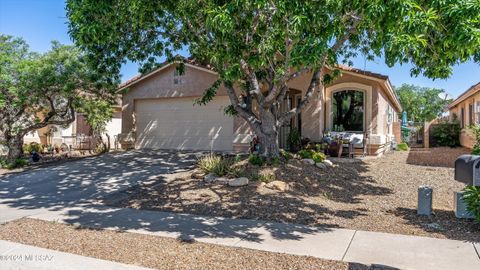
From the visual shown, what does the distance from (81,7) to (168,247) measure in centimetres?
602

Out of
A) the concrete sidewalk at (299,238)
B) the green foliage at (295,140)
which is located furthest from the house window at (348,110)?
the concrete sidewalk at (299,238)

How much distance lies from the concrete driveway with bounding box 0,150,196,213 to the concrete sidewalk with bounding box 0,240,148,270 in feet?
9.82

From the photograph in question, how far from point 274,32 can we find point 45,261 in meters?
5.71

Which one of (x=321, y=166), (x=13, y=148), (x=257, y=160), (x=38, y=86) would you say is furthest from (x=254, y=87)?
(x=13, y=148)

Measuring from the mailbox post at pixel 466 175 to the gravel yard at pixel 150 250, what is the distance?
116 inches

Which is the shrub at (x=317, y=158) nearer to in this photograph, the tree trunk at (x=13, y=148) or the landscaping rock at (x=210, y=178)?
the landscaping rock at (x=210, y=178)

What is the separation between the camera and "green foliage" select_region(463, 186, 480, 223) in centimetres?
611

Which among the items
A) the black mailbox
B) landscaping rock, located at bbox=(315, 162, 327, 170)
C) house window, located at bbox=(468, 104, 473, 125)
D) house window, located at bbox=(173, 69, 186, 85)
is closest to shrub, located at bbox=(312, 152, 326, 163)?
landscaping rock, located at bbox=(315, 162, 327, 170)

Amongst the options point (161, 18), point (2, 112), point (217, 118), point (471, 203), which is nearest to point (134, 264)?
point (471, 203)

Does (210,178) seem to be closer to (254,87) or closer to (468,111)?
(254,87)

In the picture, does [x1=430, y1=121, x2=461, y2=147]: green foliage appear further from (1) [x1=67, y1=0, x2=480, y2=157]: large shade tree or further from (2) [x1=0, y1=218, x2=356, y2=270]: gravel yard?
(2) [x1=0, y1=218, x2=356, y2=270]: gravel yard

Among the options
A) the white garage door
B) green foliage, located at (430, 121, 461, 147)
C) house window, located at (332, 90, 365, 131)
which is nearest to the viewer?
house window, located at (332, 90, 365, 131)

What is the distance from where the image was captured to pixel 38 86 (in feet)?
44.5

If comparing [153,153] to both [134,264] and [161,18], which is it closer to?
[161,18]
